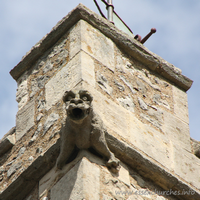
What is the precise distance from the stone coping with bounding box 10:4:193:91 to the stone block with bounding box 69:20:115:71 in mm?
83

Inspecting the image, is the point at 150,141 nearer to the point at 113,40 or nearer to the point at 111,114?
the point at 111,114

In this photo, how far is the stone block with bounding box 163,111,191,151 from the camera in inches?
246

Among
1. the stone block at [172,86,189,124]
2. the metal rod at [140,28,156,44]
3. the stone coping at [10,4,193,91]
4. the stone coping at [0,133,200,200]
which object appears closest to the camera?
the stone coping at [0,133,200,200]

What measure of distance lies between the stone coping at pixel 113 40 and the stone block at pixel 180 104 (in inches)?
4.4

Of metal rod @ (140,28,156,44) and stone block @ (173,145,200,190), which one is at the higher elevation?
metal rod @ (140,28,156,44)

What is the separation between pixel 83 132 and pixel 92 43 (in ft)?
4.58

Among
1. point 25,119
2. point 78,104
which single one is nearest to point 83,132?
point 78,104

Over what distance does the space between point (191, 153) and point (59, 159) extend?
1658 mm

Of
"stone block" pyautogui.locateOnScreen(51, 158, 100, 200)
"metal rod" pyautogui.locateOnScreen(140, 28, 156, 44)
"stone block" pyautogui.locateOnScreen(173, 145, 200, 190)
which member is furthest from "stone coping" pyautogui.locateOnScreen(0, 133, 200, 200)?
"metal rod" pyautogui.locateOnScreen(140, 28, 156, 44)

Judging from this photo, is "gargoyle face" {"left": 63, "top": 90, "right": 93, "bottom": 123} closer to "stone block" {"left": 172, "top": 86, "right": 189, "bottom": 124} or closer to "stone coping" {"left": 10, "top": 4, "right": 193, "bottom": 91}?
"stone coping" {"left": 10, "top": 4, "right": 193, "bottom": 91}

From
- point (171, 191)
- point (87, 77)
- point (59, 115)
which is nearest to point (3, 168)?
point (59, 115)

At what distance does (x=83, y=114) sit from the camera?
16.6 feet

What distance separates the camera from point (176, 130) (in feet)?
20.9

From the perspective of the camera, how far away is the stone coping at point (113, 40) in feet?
21.4
